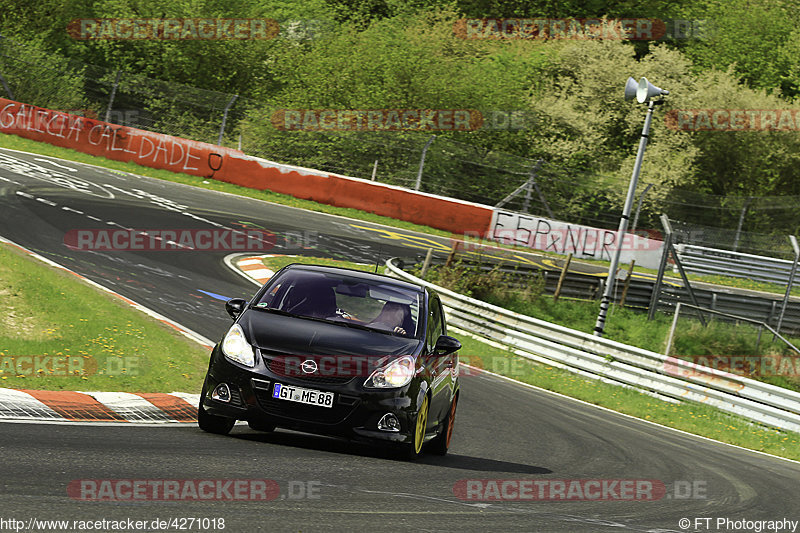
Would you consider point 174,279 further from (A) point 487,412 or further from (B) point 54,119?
(B) point 54,119

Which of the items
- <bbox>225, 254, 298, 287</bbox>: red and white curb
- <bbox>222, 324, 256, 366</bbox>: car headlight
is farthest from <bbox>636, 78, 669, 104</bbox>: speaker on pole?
<bbox>222, 324, 256, 366</bbox>: car headlight

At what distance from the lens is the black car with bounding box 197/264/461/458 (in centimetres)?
757

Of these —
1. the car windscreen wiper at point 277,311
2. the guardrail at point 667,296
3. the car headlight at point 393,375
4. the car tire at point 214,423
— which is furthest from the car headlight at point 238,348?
the guardrail at point 667,296

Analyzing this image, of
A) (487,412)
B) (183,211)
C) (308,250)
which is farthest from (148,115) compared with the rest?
(487,412)

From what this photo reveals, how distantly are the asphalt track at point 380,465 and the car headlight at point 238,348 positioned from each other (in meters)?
0.66

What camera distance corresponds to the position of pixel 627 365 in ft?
59.2

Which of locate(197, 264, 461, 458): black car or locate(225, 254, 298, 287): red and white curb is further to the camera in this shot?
locate(225, 254, 298, 287): red and white curb

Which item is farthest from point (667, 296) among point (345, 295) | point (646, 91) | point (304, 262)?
point (345, 295)

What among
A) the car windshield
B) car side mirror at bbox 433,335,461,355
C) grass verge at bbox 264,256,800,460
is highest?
the car windshield

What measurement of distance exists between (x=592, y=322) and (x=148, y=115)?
15.9m

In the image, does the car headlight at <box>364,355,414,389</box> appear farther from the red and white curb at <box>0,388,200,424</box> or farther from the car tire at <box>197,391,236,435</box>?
the red and white curb at <box>0,388,200,424</box>

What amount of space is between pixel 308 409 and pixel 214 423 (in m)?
0.99

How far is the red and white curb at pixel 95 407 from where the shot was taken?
787 centimetres

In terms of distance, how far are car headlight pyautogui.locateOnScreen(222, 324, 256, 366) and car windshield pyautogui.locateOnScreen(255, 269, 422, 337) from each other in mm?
536
